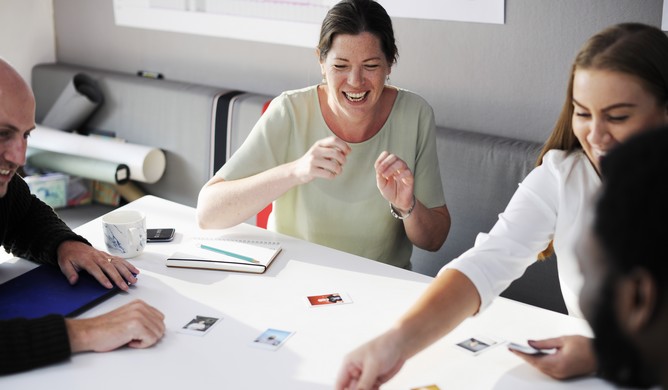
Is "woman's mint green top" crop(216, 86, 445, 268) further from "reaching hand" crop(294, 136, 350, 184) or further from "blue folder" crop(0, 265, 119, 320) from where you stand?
"blue folder" crop(0, 265, 119, 320)

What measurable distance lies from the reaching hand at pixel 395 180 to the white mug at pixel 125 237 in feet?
1.78

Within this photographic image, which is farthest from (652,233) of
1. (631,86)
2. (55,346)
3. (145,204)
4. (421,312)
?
(145,204)

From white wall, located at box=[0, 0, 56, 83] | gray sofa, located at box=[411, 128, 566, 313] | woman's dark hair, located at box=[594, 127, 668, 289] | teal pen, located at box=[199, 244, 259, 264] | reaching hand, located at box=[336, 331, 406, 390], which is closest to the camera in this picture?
woman's dark hair, located at box=[594, 127, 668, 289]

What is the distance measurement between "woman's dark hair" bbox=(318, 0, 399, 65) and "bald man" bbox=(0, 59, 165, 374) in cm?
74

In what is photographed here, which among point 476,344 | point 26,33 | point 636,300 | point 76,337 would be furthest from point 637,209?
point 26,33

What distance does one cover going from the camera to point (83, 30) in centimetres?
337

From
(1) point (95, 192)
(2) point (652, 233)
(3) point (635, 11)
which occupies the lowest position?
(1) point (95, 192)

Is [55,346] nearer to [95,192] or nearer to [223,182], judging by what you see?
[223,182]

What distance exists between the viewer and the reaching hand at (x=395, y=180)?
5.28 feet

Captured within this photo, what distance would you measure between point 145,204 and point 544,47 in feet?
4.22

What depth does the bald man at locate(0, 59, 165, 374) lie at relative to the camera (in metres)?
1.20

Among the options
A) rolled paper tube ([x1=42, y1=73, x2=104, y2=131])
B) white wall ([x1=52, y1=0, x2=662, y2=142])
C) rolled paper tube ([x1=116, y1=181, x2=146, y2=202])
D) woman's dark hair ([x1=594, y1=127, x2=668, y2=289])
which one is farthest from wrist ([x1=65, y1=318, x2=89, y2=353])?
rolled paper tube ([x1=42, y1=73, x2=104, y2=131])

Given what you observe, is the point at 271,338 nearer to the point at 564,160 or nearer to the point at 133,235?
the point at 133,235

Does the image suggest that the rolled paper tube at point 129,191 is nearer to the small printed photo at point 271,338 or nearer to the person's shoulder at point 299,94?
the person's shoulder at point 299,94
